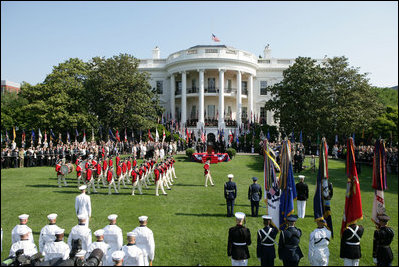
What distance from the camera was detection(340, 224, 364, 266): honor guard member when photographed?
23.9ft

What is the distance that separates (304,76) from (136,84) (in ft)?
61.0

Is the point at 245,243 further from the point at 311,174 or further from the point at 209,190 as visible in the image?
the point at 311,174

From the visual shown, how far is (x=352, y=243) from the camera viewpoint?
7363mm

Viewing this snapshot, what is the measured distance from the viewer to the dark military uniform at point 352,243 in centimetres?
729

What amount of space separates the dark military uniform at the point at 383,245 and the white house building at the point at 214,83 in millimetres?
33235

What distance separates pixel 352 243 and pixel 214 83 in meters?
40.1

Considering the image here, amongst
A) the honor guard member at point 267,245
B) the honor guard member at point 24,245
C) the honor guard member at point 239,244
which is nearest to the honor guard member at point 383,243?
the honor guard member at point 267,245

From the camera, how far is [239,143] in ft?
116

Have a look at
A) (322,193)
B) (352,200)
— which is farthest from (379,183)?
(322,193)

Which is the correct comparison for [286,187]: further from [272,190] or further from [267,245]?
[267,245]

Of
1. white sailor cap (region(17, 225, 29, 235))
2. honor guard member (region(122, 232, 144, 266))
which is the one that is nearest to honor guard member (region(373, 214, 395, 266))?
honor guard member (region(122, 232, 144, 266))

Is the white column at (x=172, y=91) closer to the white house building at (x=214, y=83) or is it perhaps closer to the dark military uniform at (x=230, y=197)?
the white house building at (x=214, y=83)

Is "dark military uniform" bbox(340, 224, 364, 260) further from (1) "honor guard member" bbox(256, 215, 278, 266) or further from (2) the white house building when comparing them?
(2) the white house building

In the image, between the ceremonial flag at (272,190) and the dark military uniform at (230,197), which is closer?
the ceremonial flag at (272,190)
